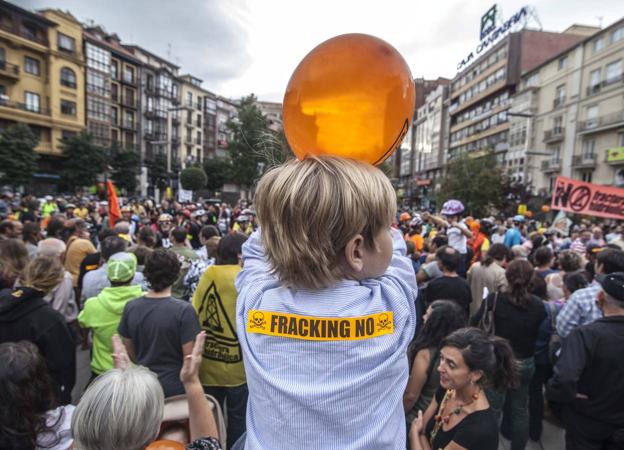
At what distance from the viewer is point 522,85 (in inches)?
1690

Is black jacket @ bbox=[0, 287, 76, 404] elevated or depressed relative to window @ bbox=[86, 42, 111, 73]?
depressed

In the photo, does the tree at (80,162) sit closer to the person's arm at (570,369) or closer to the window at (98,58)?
the window at (98,58)

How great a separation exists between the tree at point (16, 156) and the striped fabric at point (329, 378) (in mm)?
35143

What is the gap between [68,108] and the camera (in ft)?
123

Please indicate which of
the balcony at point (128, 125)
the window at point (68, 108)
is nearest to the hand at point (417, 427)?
the window at point (68, 108)

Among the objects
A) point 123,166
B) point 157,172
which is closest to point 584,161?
point 123,166

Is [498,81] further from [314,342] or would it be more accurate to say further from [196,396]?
[314,342]

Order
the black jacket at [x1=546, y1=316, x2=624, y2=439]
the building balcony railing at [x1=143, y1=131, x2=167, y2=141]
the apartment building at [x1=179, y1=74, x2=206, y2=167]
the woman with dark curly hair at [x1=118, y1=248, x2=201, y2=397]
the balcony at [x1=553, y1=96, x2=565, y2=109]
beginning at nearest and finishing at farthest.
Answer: the black jacket at [x1=546, y1=316, x2=624, y2=439] → the woman with dark curly hair at [x1=118, y1=248, x2=201, y2=397] → the balcony at [x1=553, y1=96, x2=565, y2=109] → the building balcony railing at [x1=143, y1=131, x2=167, y2=141] → the apartment building at [x1=179, y1=74, x2=206, y2=167]

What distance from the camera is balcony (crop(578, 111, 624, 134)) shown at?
1210 inches

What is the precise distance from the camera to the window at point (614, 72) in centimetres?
3036

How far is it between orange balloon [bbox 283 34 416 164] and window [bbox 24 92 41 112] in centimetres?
4277

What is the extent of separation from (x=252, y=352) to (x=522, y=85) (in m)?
51.1

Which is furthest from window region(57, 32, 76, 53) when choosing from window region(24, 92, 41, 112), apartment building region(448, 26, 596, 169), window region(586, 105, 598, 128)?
window region(586, 105, 598, 128)

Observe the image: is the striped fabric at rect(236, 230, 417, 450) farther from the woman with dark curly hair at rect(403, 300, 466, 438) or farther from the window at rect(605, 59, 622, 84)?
the window at rect(605, 59, 622, 84)
